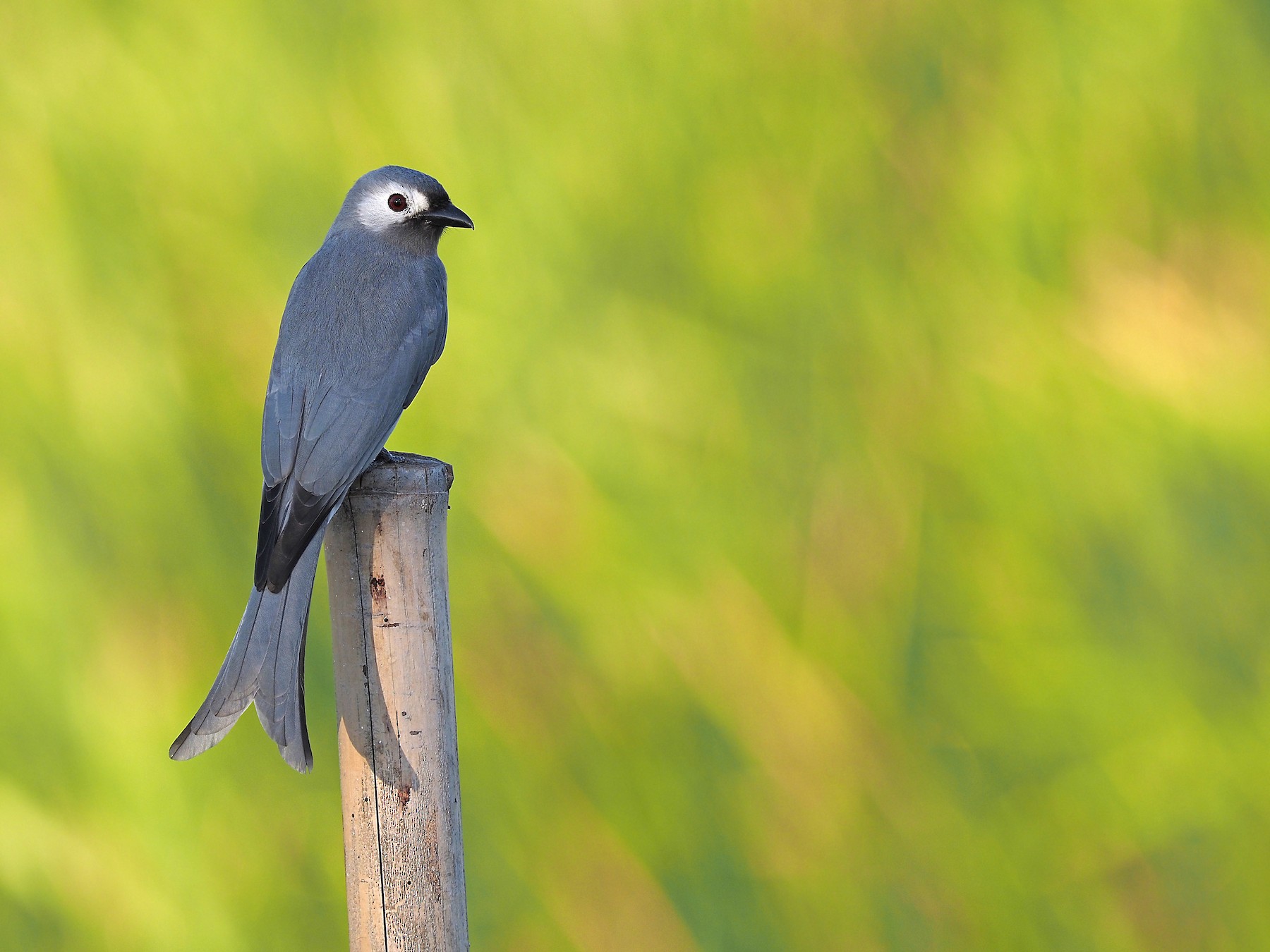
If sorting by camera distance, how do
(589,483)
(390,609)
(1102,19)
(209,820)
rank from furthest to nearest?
(1102,19), (589,483), (209,820), (390,609)

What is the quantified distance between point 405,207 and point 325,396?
55 cm

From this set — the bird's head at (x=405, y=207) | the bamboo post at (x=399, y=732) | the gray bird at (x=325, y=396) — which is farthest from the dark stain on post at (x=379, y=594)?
the bird's head at (x=405, y=207)

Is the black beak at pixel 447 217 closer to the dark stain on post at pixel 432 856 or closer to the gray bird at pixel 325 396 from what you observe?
the gray bird at pixel 325 396

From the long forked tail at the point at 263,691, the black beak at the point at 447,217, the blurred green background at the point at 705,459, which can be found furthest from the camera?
the blurred green background at the point at 705,459

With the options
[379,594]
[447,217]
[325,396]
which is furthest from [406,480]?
[447,217]

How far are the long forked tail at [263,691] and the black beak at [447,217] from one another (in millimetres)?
929

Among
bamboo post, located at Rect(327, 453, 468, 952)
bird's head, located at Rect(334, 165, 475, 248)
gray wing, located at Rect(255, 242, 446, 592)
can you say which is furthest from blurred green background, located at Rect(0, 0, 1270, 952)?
bamboo post, located at Rect(327, 453, 468, 952)

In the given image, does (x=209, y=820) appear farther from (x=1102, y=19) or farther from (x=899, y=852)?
(x=1102, y=19)

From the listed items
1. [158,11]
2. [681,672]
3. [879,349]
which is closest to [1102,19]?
[879,349]

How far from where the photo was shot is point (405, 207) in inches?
93.8

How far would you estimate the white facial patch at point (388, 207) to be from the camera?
7.80ft

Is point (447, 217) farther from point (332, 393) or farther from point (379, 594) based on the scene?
point (379, 594)

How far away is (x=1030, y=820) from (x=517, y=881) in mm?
1234

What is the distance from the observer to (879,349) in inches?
123
